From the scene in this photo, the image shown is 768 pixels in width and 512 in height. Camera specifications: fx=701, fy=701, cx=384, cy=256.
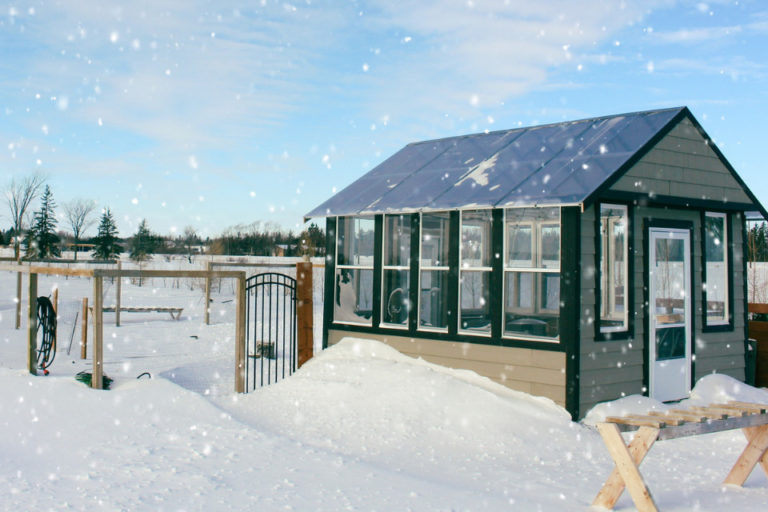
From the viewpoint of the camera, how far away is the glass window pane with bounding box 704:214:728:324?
10375 mm

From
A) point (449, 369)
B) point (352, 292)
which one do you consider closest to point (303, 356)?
point (352, 292)

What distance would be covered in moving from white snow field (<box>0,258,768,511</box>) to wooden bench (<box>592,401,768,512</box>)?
0.78 ft

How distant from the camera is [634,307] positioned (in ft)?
30.0

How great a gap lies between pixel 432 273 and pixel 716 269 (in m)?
4.26

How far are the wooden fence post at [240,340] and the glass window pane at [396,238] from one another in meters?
2.28

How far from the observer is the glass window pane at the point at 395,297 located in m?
10.4

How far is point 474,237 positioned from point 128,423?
18.7 feet

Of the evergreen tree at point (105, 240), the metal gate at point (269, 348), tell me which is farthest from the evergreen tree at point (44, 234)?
the metal gate at point (269, 348)

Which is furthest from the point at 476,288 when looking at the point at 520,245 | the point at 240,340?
the point at 240,340

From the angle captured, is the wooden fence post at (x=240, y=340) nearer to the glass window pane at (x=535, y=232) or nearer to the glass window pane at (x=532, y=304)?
the glass window pane at (x=532, y=304)

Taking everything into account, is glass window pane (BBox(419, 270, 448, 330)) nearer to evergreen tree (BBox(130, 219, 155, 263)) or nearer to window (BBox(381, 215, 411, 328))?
window (BBox(381, 215, 411, 328))

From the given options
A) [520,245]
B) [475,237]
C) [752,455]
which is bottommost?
[752,455]

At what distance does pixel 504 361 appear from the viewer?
9.09m

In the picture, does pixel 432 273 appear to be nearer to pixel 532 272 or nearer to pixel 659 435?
pixel 532 272
